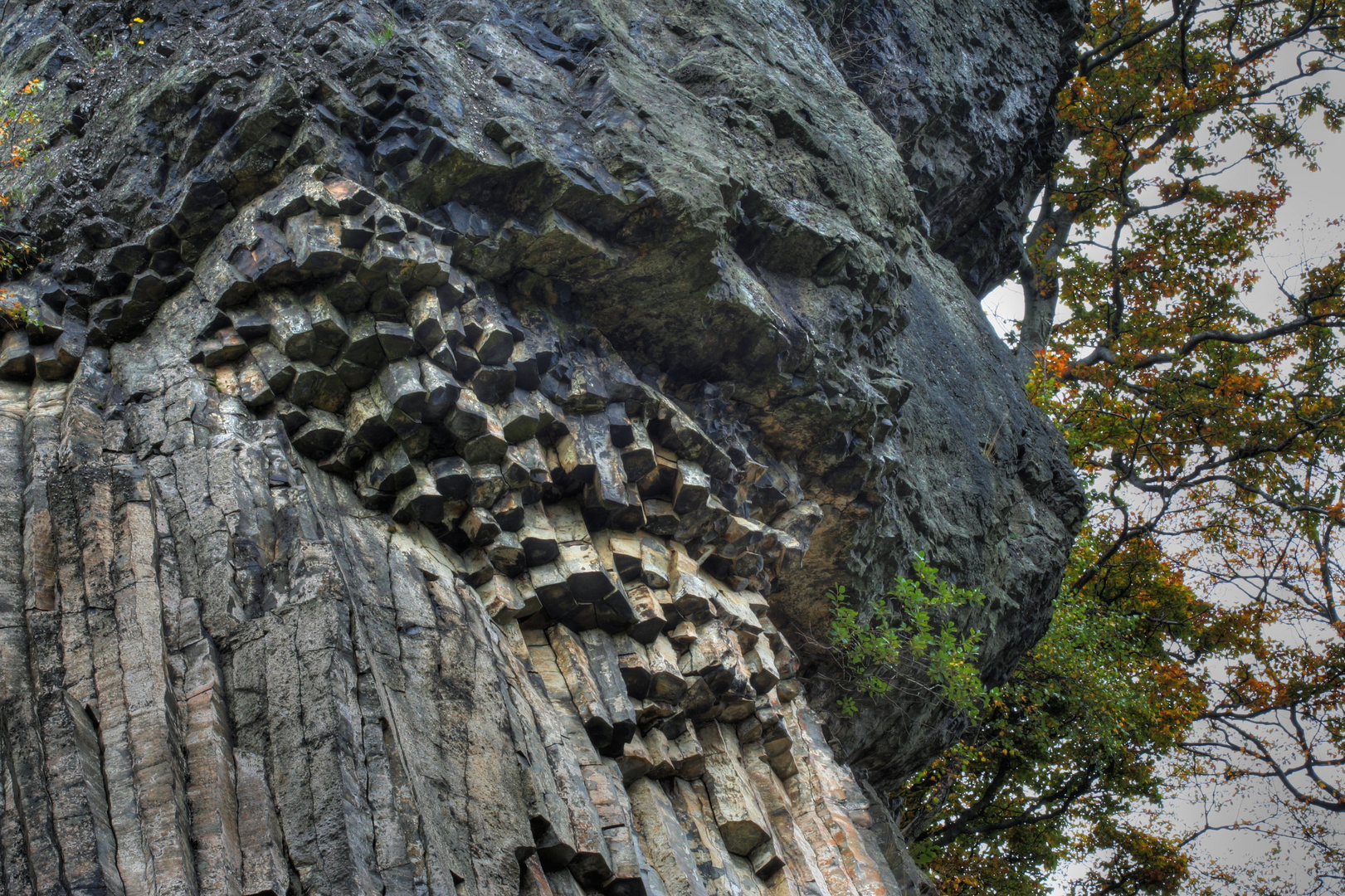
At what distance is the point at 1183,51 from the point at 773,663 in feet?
52.9

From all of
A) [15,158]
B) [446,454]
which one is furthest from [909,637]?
[15,158]

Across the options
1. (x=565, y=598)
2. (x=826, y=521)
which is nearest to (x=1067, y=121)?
(x=826, y=521)

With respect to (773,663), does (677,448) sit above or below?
above

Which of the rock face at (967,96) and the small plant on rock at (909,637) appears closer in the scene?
the small plant on rock at (909,637)

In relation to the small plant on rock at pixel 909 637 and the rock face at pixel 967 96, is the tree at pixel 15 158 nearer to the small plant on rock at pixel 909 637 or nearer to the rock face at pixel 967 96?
the small plant on rock at pixel 909 637

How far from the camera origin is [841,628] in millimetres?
9570

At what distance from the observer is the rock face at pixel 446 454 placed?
178 inches

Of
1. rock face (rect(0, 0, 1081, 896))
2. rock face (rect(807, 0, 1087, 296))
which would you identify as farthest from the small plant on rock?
rock face (rect(807, 0, 1087, 296))

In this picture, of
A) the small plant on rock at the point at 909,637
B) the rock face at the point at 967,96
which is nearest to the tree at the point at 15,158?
the small plant on rock at the point at 909,637

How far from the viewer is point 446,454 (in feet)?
21.6

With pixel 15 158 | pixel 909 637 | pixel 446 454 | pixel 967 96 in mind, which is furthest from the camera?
pixel 967 96

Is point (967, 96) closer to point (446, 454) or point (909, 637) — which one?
point (909, 637)

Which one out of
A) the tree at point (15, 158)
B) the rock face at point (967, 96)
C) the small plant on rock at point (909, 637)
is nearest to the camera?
the tree at point (15, 158)

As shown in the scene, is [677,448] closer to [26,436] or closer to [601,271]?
[601,271]
